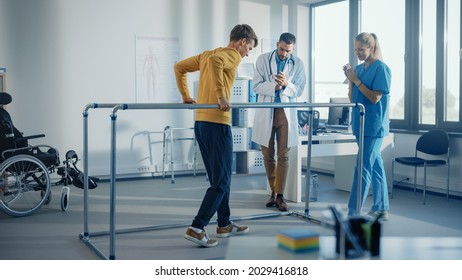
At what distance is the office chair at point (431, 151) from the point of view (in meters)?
4.85

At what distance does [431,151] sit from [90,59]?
3.60 meters

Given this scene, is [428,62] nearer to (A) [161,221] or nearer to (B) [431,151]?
(B) [431,151]

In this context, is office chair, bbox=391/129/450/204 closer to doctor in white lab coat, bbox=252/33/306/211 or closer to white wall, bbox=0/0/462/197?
white wall, bbox=0/0/462/197

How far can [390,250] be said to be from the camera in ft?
4.52

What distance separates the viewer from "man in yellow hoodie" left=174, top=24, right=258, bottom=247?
3043 mm

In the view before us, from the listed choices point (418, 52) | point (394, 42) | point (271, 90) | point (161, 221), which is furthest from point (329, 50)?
point (161, 221)

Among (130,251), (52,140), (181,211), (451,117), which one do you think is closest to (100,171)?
(52,140)

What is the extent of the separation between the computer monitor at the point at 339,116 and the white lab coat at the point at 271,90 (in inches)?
37.9

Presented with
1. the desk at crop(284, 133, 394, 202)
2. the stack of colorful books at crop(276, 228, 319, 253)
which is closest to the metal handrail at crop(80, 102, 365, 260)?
the desk at crop(284, 133, 394, 202)

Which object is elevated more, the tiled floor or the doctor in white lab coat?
the doctor in white lab coat

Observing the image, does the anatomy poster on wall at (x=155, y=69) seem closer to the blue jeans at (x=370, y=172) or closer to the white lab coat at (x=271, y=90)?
the white lab coat at (x=271, y=90)

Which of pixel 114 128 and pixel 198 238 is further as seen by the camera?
pixel 198 238

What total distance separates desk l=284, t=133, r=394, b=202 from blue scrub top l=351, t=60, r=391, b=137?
821 mm

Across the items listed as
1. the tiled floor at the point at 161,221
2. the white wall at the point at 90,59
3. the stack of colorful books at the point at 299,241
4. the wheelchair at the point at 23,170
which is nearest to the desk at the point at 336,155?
the tiled floor at the point at 161,221
